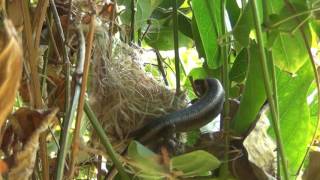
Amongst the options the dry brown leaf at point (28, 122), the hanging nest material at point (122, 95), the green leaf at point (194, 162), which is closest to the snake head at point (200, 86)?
the hanging nest material at point (122, 95)

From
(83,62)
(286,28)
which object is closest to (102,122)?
(83,62)

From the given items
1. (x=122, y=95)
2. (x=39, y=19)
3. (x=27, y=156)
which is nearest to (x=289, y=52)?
(x=122, y=95)

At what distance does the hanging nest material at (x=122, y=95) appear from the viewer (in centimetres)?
66

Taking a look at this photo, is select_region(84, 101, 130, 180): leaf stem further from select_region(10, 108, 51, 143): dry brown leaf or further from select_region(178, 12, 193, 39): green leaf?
select_region(178, 12, 193, 39): green leaf

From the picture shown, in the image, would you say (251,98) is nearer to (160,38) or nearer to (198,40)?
(198,40)

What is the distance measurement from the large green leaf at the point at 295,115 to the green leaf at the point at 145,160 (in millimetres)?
257

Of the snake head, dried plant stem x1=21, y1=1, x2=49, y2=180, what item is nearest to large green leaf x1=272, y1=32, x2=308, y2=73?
the snake head

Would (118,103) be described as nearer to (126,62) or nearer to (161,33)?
(126,62)

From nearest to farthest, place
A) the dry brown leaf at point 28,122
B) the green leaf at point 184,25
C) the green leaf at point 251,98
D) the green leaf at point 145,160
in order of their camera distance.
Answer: the dry brown leaf at point 28,122 → the green leaf at point 145,160 → the green leaf at point 251,98 → the green leaf at point 184,25

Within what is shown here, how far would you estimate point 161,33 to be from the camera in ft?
3.09

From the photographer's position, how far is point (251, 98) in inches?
25.9

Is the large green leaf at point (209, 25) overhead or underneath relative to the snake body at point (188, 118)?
overhead

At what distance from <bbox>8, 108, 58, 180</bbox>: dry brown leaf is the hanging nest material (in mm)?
248

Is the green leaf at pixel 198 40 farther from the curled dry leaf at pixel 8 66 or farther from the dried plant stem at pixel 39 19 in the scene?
the curled dry leaf at pixel 8 66
